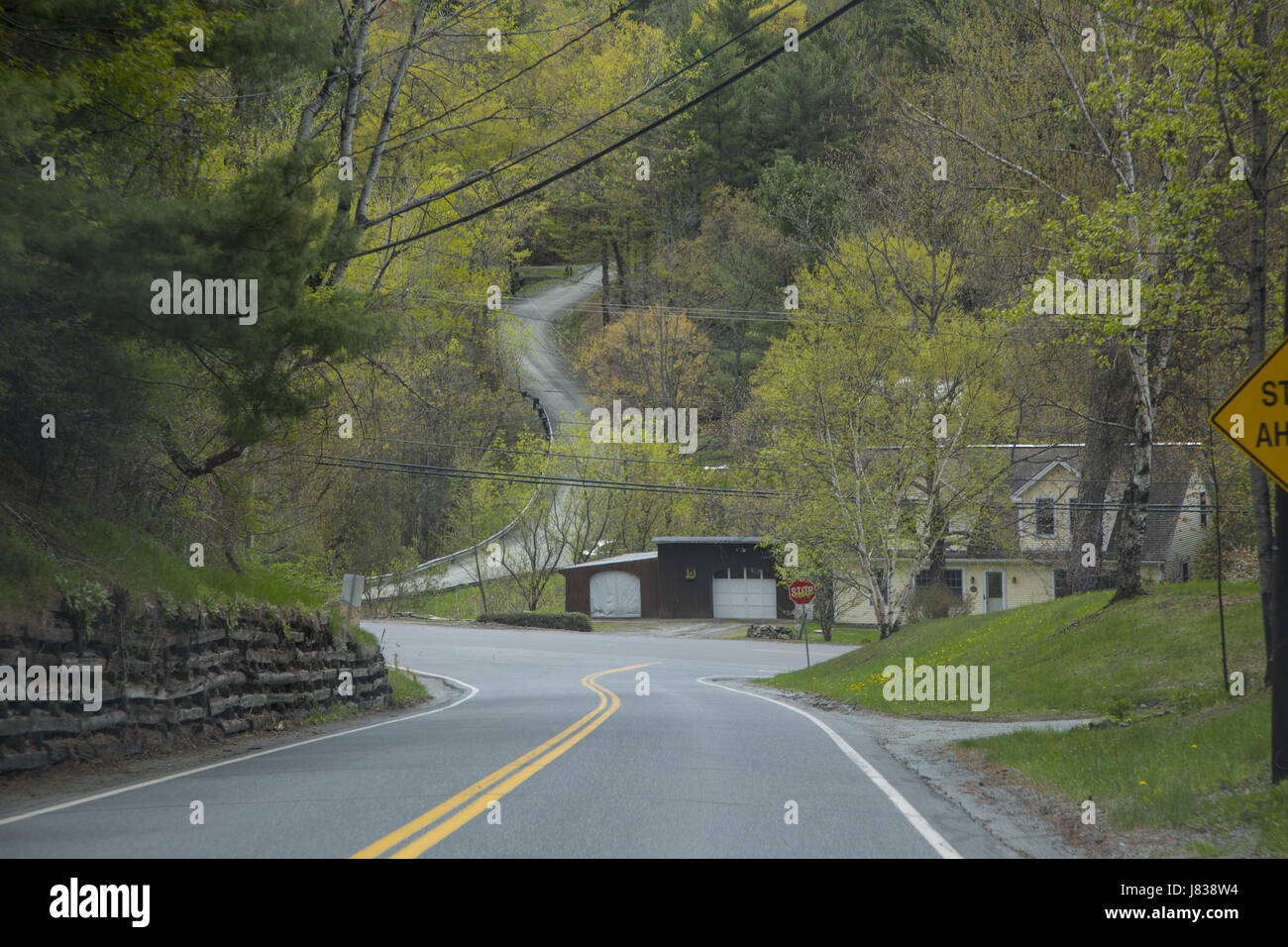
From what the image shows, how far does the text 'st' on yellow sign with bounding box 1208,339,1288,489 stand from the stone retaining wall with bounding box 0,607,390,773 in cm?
1092

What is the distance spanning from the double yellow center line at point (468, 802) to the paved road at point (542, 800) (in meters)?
0.02

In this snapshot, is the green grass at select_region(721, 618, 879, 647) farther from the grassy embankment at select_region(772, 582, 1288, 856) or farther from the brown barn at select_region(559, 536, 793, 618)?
the grassy embankment at select_region(772, 582, 1288, 856)

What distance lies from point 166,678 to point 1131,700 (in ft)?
46.4

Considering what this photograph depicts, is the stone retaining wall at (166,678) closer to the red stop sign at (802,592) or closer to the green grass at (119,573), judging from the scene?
the green grass at (119,573)

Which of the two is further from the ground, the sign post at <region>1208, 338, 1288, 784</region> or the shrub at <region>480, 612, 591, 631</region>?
the sign post at <region>1208, 338, 1288, 784</region>

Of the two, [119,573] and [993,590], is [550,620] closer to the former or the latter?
[993,590]

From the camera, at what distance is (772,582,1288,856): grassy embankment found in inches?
333

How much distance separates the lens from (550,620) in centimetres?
5372

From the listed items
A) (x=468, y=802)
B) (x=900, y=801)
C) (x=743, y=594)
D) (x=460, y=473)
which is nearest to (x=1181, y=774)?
(x=900, y=801)

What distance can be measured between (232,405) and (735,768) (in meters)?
6.87

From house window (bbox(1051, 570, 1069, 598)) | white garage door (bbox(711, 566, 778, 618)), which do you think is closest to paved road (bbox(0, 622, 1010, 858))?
house window (bbox(1051, 570, 1069, 598))

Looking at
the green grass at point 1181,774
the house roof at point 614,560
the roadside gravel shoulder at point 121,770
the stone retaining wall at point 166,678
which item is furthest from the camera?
the house roof at point 614,560

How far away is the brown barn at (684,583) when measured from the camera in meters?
59.6

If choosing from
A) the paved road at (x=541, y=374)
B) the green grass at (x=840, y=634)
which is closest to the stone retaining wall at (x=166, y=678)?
the paved road at (x=541, y=374)
